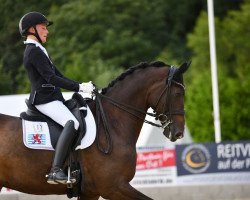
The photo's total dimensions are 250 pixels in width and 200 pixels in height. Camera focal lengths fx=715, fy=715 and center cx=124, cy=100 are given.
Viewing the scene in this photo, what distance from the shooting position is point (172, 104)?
8.05 meters

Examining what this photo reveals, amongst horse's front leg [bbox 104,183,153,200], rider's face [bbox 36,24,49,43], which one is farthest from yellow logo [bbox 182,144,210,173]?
rider's face [bbox 36,24,49,43]

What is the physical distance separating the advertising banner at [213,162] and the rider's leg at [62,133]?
21.5ft

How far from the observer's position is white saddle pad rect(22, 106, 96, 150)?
307 inches

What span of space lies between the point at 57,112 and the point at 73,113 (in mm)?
198

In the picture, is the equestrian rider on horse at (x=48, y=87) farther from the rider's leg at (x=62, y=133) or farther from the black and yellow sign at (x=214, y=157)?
the black and yellow sign at (x=214, y=157)

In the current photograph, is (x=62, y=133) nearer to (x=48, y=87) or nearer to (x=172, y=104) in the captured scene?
(x=48, y=87)

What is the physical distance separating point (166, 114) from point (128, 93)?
51 cm

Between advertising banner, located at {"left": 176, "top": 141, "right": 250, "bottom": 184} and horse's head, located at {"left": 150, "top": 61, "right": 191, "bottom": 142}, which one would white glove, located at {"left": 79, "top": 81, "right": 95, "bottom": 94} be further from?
advertising banner, located at {"left": 176, "top": 141, "right": 250, "bottom": 184}

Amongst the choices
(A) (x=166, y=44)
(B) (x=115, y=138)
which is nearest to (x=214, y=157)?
(B) (x=115, y=138)

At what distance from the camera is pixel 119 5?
42.0 meters

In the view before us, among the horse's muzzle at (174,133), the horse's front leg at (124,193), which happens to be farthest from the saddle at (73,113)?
the horse's muzzle at (174,133)

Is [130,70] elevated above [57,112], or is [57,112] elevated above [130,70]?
[130,70]

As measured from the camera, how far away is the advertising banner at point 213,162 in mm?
14078

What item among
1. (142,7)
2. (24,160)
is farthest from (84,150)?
(142,7)
